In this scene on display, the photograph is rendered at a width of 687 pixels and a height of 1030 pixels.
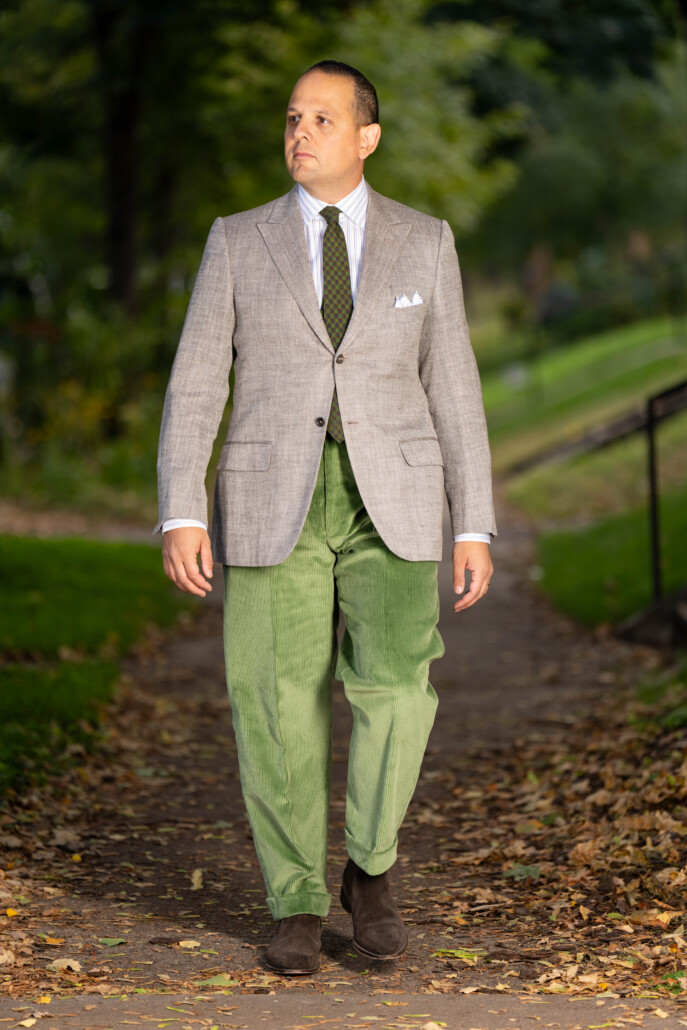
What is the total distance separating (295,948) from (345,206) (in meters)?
2.05

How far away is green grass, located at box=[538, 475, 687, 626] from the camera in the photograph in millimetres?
10016

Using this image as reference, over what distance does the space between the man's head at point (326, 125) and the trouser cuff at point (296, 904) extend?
6.45ft

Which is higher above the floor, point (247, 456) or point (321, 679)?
point (247, 456)

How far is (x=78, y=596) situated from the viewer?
9938 mm

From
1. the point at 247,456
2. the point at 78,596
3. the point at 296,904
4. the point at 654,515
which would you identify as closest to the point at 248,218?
the point at 247,456

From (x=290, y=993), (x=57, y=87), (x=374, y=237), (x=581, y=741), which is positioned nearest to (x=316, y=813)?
(x=290, y=993)

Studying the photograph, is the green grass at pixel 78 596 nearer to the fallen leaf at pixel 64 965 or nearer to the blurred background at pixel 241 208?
the blurred background at pixel 241 208

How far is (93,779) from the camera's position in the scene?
654 centimetres

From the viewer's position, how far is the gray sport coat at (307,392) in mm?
3832

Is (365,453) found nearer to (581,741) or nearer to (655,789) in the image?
(655,789)

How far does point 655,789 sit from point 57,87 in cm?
1745

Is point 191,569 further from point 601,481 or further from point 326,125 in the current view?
Result: point 601,481

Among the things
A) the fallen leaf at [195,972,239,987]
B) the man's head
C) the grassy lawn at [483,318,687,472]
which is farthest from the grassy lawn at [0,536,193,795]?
the grassy lawn at [483,318,687,472]

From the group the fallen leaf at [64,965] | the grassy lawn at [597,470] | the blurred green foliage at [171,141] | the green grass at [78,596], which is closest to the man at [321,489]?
the fallen leaf at [64,965]
